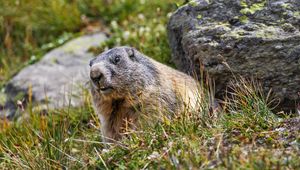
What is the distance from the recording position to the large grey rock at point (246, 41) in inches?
281

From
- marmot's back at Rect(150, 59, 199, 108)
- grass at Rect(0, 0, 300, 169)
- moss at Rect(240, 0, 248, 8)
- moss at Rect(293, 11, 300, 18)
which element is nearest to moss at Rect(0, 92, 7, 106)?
grass at Rect(0, 0, 300, 169)

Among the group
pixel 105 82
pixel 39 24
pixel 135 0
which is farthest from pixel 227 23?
pixel 39 24

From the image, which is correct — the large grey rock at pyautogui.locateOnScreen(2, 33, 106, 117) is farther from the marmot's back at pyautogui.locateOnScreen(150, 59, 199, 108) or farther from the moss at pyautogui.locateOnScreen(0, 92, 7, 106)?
the marmot's back at pyautogui.locateOnScreen(150, 59, 199, 108)

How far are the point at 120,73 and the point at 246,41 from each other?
1.48 metres

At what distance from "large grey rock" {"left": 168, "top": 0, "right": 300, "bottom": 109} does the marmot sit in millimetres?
502

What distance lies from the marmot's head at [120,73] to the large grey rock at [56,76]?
2.23m

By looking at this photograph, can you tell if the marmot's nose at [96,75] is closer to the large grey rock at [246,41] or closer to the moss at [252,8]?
the large grey rock at [246,41]

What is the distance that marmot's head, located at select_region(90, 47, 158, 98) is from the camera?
22.1ft

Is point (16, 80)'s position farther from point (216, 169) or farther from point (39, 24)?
point (216, 169)

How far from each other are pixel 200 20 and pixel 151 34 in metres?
2.41

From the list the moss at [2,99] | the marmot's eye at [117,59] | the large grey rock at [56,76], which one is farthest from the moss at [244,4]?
the moss at [2,99]

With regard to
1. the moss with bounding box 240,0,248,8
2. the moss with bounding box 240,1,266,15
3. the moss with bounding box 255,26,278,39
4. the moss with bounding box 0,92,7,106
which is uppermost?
the moss with bounding box 240,0,248,8

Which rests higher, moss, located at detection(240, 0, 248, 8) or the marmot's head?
moss, located at detection(240, 0, 248, 8)

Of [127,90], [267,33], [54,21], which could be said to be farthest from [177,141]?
[54,21]
